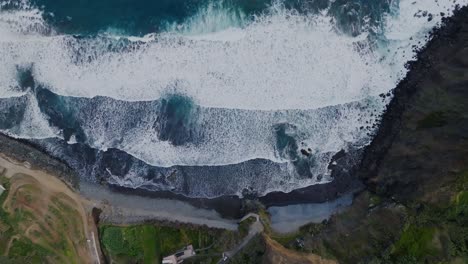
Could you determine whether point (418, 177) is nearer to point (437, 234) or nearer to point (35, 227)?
point (437, 234)

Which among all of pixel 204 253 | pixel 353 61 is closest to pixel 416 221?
pixel 353 61

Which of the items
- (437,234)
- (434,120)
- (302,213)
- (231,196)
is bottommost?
(437,234)

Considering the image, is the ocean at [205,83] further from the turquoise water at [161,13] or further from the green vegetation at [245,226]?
the green vegetation at [245,226]

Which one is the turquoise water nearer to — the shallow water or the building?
the shallow water

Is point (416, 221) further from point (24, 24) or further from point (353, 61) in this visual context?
point (24, 24)

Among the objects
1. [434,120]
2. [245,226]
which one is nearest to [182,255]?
[245,226]

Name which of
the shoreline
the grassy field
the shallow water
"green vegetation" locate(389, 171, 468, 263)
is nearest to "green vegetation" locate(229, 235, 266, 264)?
the shallow water
